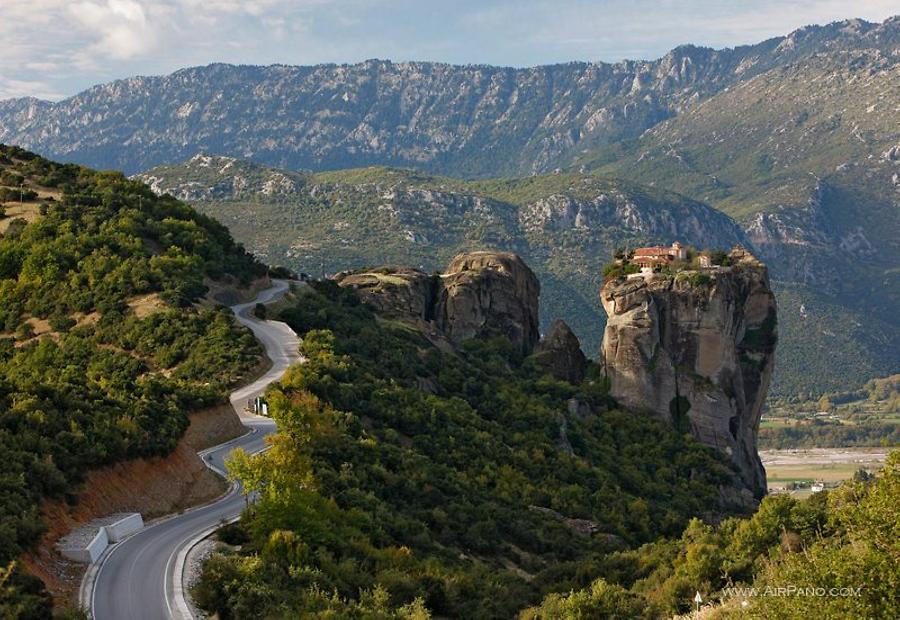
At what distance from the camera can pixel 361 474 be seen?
143 ft

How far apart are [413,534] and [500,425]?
24.1 m

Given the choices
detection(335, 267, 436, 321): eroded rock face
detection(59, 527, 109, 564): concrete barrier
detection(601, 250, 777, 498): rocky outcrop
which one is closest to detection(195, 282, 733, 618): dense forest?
detection(601, 250, 777, 498): rocky outcrop

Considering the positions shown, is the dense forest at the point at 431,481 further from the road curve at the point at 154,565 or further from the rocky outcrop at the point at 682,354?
the rocky outcrop at the point at 682,354

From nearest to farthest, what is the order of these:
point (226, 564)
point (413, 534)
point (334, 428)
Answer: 1. point (226, 564)
2. point (413, 534)
3. point (334, 428)

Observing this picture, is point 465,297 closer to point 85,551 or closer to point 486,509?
point 486,509

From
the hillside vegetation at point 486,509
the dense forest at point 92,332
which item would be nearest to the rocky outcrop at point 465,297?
the hillside vegetation at point 486,509

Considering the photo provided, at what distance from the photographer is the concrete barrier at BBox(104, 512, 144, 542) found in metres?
31.0

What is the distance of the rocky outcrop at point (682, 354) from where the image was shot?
3044 inches

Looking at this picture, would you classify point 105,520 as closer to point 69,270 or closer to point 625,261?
point 69,270

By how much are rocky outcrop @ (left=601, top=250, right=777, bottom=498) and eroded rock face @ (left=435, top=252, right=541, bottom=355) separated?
9.35 metres

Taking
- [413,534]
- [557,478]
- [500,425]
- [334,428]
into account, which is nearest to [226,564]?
[413,534]

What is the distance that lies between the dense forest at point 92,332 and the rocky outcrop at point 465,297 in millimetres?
10501

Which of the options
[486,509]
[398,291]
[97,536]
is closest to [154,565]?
[97,536]

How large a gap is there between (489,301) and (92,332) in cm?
3538
